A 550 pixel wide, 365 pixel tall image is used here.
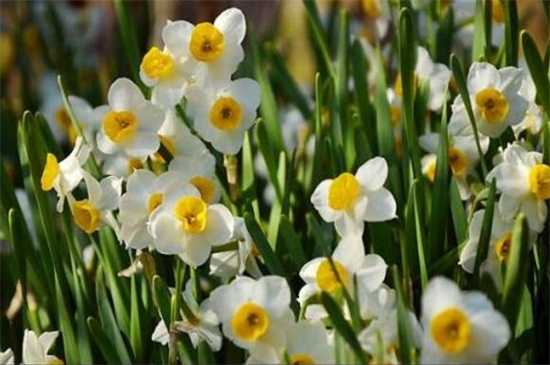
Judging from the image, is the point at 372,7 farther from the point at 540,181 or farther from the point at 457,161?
the point at 540,181

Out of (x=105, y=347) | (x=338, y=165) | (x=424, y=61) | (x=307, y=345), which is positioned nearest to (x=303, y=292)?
(x=307, y=345)

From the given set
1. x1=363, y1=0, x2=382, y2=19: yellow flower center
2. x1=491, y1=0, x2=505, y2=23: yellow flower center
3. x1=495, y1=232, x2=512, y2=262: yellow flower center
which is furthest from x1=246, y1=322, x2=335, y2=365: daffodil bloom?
x1=363, y1=0, x2=382, y2=19: yellow flower center

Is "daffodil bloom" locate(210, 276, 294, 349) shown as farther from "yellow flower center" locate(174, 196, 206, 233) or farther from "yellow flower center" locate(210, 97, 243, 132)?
"yellow flower center" locate(210, 97, 243, 132)

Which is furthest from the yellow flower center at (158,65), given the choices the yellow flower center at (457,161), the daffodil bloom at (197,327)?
the yellow flower center at (457,161)

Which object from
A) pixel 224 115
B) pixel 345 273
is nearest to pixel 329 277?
pixel 345 273

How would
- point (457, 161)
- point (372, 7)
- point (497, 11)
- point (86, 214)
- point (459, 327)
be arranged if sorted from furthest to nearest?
1. point (372, 7)
2. point (497, 11)
3. point (457, 161)
4. point (86, 214)
5. point (459, 327)

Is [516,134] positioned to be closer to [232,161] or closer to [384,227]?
[384,227]
